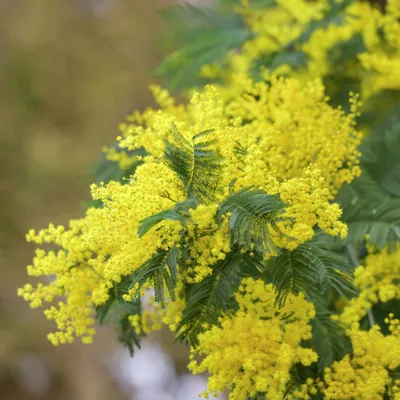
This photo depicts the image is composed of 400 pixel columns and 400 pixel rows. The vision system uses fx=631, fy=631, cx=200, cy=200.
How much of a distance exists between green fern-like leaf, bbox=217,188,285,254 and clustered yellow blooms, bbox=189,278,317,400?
0.82ft

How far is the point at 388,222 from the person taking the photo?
2.36 m

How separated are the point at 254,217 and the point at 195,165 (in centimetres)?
25

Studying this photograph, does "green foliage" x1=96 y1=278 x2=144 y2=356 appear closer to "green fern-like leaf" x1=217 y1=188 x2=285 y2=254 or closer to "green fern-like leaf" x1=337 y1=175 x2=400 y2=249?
"green fern-like leaf" x1=217 y1=188 x2=285 y2=254

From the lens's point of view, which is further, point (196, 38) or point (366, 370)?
point (196, 38)

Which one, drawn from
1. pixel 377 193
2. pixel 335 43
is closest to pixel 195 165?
pixel 377 193

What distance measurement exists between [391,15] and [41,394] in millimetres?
6022

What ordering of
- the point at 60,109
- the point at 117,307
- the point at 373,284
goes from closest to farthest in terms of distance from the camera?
the point at 117,307 → the point at 373,284 → the point at 60,109

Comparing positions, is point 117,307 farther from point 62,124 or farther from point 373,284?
point 62,124

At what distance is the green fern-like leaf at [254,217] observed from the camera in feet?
5.72

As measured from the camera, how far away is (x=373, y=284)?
2350 millimetres

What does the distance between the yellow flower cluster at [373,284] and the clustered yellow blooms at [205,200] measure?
12.7 inches

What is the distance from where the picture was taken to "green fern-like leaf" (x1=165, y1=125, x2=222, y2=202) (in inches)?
73.2

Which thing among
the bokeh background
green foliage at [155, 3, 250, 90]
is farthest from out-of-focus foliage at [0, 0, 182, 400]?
green foliage at [155, 3, 250, 90]

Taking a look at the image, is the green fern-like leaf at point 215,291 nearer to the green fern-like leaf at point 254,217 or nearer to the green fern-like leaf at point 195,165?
the green fern-like leaf at point 254,217
